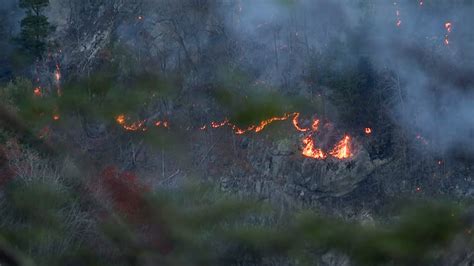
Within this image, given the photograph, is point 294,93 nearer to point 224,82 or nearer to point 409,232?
point 224,82

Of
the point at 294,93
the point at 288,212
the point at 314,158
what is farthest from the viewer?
the point at 294,93

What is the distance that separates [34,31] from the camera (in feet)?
73.4

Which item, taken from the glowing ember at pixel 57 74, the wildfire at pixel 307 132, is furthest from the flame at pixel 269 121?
the glowing ember at pixel 57 74

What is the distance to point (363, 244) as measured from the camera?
49.0 feet

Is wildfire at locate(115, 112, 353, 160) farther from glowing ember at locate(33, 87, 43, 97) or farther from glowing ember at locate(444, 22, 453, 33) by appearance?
glowing ember at locate(444, 22, 453, 33)

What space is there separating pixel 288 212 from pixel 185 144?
15.3 ft

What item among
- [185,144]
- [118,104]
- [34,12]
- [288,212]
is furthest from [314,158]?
[34,12]

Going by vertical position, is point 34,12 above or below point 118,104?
above

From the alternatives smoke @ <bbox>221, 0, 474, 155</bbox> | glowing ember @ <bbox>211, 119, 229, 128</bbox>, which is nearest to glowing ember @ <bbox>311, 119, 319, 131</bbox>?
smoke @ <bbox>221, 0, 474, 155</bbox>

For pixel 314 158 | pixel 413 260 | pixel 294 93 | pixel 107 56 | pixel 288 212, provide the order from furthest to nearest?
pixel 107 56, pixel 294 93, pixel 314 158, pixel 288 212, pixel 413 260

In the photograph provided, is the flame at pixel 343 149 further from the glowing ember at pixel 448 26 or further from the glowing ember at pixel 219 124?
the glowing ember at pixel 448 26

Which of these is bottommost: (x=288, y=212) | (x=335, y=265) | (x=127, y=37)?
(x=335, y=265)

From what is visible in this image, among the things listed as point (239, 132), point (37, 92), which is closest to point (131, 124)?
point (37, 92)

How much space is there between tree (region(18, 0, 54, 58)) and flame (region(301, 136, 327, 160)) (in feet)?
36.8
